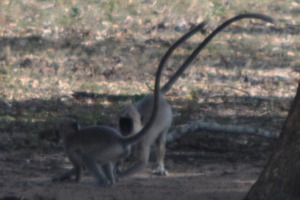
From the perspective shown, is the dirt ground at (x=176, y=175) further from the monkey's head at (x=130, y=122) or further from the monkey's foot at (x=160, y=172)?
the monkey's head at (x=130, y=122)

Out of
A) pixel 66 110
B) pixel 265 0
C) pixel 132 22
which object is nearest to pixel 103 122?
pixel 66 110

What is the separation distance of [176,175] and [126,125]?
0.76 metres

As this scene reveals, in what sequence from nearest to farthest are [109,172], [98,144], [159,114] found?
[98,144], [109,172], [159,114]

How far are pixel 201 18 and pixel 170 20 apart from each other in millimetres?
665

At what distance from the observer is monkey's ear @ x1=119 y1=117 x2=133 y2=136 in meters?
7.49

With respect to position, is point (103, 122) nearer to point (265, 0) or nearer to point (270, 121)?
point (270, 121)

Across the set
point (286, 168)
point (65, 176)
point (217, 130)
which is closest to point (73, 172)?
point (65, 176)

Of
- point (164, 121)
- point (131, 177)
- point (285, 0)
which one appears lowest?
point (131, 177)

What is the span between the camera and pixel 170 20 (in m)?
16.3

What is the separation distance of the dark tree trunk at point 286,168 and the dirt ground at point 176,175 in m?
0.91

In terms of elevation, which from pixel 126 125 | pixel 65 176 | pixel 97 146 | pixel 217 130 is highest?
pixel 126 125

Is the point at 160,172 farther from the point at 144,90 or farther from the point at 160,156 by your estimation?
the point at 144,90

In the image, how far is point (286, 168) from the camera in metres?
5.71

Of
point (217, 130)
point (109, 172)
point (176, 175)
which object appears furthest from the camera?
point (217, 130)
